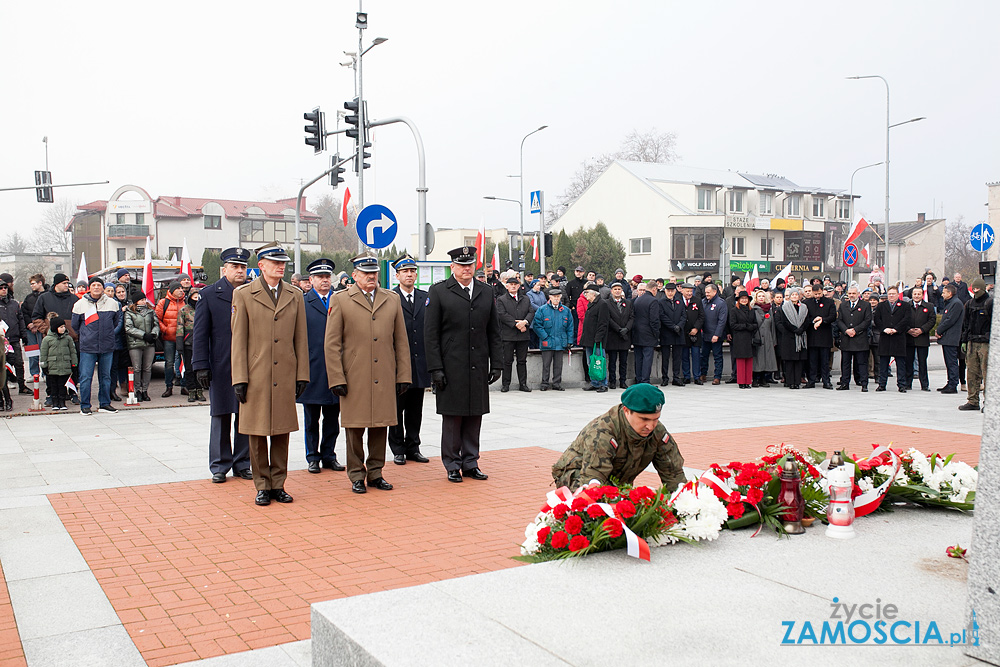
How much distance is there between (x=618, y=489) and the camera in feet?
16.4

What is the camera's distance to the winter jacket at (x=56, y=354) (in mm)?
13625

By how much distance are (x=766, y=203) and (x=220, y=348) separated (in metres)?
67.4

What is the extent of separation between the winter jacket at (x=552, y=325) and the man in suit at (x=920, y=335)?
264 inches

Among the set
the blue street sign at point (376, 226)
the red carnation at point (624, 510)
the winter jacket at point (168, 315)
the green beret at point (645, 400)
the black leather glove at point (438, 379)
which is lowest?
the red carnation at point (624, 510)

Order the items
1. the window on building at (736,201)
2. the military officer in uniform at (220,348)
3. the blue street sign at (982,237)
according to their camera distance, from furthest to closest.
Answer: the window on building at (736,201) → the blue street sign at (982,237) → the military officer in uniform at (220,348)

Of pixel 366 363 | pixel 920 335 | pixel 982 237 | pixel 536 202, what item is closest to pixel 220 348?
pixel 366 363

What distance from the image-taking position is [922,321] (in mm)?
16891

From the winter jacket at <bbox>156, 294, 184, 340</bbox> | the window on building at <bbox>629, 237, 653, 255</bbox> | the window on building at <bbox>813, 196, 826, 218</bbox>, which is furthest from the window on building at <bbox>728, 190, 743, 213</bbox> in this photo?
the winter jacket at <bbox>156, 294, 184, 340</bbox>

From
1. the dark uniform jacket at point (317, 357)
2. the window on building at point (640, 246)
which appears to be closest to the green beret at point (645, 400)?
the dark uniform jacket at point (317, 357)

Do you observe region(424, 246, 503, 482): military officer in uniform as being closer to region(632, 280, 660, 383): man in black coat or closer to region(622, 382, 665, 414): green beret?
region(622, 382, 665, 414): green beret

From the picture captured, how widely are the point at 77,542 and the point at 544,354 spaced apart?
1144 cm

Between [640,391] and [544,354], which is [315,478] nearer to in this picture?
[640,391]

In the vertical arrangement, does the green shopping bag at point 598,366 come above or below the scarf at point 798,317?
below

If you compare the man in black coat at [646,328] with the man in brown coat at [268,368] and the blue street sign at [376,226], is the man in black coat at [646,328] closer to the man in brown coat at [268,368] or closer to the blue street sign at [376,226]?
the blue street sign at [376,226]
